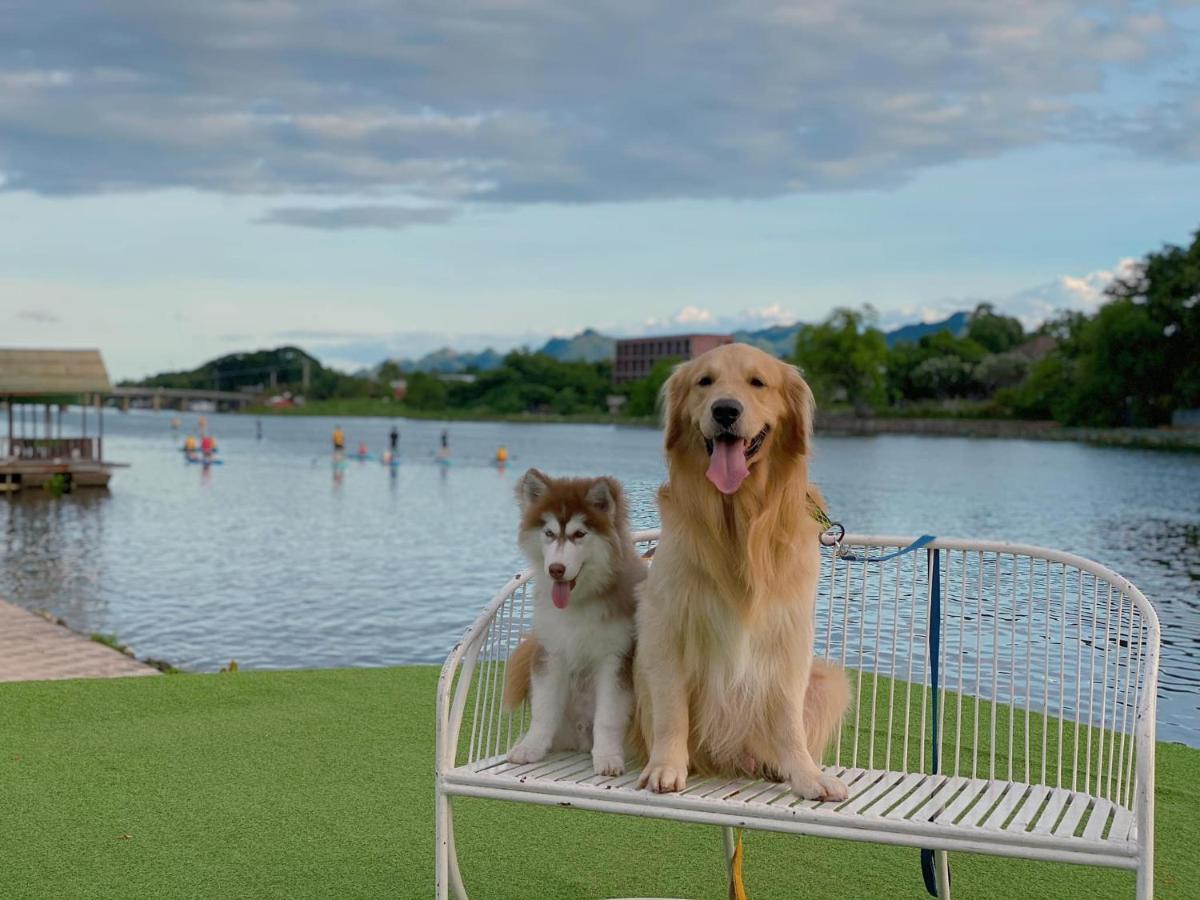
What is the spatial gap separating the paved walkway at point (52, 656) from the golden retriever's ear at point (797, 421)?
231 inches

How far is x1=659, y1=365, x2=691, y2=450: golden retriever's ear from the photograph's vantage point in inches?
110

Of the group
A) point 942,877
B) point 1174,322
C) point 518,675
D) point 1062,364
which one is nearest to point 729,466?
point 518,675

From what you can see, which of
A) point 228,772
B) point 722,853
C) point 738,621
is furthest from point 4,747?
point 738,621

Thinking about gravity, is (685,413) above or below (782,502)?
above

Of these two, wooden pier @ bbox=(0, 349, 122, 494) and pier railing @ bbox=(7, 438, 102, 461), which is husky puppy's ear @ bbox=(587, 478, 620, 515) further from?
pier railing @ bbox=(7, 438, 102, 461)

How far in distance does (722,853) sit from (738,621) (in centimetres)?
196

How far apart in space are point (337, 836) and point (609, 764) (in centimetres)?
194

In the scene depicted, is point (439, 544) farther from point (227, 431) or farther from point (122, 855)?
point (227, 431)

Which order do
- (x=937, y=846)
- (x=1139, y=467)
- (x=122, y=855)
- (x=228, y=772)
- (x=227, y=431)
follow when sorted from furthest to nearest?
1. (x=227, y=431)
2. (x=1139, y=467)
3. (x=228, y=772)
4. (x=122, y=855)
5. (x=937, y=846)

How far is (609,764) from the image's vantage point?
9.61 ft

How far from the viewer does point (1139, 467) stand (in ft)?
179

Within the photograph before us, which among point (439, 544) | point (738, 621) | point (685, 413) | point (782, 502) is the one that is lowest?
point (439, 544)

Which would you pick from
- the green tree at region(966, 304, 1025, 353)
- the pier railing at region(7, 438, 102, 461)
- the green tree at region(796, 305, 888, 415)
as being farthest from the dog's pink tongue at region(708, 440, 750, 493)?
the green tree at region(966, 304, 1025, 353)

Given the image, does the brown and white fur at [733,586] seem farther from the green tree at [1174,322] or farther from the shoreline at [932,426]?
the green tree at [1174,322]
